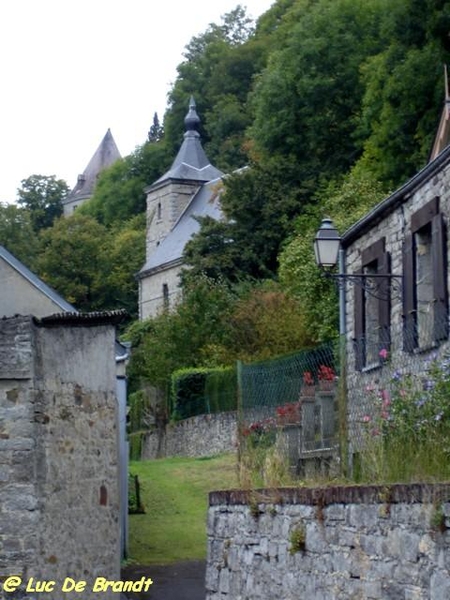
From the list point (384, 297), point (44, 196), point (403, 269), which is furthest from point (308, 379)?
point (44, 196)

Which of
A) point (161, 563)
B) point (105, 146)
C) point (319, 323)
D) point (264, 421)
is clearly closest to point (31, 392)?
point (264, 421)

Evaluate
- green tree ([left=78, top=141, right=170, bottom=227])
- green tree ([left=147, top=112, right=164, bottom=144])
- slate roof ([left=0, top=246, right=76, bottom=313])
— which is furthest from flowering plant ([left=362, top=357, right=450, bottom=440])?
green tree ([left=147, top=112, right=164, bottom=144])

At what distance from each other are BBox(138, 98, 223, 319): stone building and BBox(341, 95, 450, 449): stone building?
5257cm

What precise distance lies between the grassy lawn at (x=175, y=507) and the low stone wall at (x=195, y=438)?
1.01 meters

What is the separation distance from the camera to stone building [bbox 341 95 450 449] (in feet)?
56.7

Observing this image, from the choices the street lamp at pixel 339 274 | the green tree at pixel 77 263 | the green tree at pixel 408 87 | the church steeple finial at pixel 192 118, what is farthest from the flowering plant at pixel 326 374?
the church steeple finial at pixel 192 118

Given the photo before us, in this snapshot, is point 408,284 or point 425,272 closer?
point 425,272

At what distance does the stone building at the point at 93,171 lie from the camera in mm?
134375

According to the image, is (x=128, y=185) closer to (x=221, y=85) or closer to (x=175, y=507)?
(x=221, y=85)

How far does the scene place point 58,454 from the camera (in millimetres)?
17016

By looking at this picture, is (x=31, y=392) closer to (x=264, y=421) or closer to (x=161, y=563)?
(x=264, y=421)

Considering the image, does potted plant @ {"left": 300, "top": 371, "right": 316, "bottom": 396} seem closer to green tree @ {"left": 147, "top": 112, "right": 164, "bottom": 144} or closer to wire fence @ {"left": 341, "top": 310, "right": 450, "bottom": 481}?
wire fence @ {"left": 341, "top": 310, "right": 450, "bottom": 481}

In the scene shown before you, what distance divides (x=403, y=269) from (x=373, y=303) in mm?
1488

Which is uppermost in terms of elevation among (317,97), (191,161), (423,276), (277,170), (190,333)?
(191,161)
